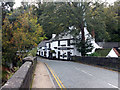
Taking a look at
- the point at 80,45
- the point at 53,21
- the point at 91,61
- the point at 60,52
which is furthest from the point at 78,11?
the point at 60,52

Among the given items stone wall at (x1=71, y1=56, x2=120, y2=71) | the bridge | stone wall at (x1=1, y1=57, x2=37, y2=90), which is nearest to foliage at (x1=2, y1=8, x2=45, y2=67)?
the bridge

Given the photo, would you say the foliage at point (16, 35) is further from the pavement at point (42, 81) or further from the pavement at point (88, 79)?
the pavement at point (42, 81)

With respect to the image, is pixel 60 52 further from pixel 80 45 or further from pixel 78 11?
pixel 78 11

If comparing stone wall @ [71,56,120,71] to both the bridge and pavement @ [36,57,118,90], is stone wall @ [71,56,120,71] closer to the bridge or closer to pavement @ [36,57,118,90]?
the bridge

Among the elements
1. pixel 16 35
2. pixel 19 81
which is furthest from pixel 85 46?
pixel 19 81

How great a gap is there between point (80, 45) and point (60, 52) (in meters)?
11.7

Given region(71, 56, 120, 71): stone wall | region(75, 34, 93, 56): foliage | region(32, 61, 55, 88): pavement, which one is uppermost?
region(75, 34, 93, 56): foliage

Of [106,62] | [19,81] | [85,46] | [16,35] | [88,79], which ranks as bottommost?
[88,79]

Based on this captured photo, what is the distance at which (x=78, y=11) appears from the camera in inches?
1347

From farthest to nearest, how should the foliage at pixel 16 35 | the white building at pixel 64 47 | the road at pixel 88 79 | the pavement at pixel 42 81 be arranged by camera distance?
1. the white building at pixel 64 47
2. the foliage at pixel 16 35
3. the road at pixel 88 79
4. the pavement at pixel 42 81

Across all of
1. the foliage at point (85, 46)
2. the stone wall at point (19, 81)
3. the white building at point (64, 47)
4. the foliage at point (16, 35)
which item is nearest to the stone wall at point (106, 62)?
the foliage at point (85, 46)

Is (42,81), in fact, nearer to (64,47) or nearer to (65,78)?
(65,78)

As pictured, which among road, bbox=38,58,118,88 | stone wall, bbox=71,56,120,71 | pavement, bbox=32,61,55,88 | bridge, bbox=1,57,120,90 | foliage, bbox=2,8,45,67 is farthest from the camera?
foliage, bbox=2,8,45,67

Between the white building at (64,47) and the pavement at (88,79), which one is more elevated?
the white building at (64,47)
